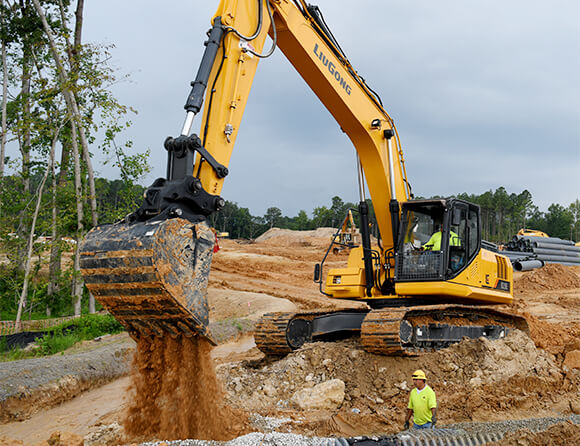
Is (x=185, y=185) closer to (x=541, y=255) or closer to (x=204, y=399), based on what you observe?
(x=204, y=399)

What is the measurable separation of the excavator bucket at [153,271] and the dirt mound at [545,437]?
2.81 m

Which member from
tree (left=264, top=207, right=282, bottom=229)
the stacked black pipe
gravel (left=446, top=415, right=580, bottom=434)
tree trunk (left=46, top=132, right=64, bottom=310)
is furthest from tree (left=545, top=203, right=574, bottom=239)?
gravel (left=446, top=415, right=580, bottom=434)

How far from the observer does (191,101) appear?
5.33 meters

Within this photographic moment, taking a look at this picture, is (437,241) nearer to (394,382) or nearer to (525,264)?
(394,382)

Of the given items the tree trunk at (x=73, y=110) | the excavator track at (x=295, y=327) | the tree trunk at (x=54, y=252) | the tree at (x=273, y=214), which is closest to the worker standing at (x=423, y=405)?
the excavator track at (x=295, y=327)

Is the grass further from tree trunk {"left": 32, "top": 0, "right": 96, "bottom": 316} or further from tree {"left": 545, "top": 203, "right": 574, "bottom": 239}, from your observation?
tree {"left": 545, "top": 203, "right": 574, "bottom": 239}

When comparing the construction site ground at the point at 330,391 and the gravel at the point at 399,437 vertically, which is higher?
the gravel at the point at 399,437

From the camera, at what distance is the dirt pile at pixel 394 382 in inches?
271

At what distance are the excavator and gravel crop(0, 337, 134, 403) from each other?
302cm

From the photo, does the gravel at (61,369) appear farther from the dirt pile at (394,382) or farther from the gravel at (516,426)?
the gravel at (516,426)

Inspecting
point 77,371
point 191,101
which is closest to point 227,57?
point 191,101

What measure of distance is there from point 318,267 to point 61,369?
185 inches

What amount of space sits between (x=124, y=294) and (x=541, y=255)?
25617 mm

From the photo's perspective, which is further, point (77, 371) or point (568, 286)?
point (568, 286)
